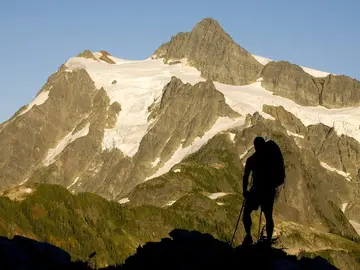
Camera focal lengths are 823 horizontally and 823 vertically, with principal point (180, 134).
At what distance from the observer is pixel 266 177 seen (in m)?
32.5

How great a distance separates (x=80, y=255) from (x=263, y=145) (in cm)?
16268

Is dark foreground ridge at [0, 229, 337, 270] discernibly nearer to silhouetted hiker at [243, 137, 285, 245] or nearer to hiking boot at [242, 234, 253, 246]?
hiking boot at [242, 234, 253, 246]

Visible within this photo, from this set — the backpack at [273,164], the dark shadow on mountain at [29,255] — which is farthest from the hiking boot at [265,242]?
the dark shadow on mountain at [29,255]

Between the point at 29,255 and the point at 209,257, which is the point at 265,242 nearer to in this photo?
the point at 209,257

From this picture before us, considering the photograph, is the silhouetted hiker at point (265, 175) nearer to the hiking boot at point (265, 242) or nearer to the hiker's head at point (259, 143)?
the hiker's head at point (259, 143)

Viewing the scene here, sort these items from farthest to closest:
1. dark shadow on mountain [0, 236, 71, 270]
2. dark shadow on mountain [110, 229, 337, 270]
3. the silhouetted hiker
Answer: the silhouetted hiker, dark shadow on mountain [110, 229, 337, 270], dark shadow on mountain [0, 236, 71, 270]

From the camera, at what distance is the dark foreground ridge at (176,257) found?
27.3 m

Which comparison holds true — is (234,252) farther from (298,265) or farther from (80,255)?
(80,255)

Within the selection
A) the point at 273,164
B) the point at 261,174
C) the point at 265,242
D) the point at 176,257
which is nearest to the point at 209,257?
the point at 176,257

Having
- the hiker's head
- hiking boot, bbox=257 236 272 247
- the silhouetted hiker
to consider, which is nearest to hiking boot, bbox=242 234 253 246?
the silhouetted hiker

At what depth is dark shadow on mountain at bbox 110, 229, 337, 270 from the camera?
28.3 metres

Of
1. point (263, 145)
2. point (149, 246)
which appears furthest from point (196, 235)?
point (263, 145)

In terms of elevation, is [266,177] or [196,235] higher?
[266,177]

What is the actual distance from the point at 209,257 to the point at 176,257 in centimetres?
130
